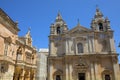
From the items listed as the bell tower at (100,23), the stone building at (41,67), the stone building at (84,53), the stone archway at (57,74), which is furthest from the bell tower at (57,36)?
the stone building at (41,67)

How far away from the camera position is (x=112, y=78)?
2831cm

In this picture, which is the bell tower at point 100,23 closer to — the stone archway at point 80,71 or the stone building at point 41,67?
the stone archway at point 80,71

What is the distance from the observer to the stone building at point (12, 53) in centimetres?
2037

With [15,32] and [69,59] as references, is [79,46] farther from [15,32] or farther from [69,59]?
[15,32]

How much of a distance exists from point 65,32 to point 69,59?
620cm

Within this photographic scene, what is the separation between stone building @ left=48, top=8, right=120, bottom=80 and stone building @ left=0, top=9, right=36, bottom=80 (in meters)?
4.57

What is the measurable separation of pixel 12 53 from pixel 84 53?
14.4 meters

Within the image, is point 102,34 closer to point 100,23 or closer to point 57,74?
Answer: point 100,23

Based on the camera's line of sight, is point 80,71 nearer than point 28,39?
Yes

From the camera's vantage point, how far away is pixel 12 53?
23.6 m

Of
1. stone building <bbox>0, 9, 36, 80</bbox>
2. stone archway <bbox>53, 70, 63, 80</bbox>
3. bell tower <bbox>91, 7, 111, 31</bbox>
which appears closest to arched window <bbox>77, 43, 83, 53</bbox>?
bell tower <bbox>91, 7, 111, 31</bbox>

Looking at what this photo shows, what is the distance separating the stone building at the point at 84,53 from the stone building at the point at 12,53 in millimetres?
4572

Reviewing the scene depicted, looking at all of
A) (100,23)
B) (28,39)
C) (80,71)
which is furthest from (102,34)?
(28,39)

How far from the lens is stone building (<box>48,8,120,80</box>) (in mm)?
29094
